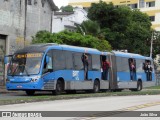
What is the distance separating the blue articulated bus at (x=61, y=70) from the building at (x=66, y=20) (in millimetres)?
24564

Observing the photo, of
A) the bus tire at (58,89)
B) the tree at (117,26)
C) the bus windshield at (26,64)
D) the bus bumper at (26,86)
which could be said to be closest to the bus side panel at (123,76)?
the bus tire at (58,89)

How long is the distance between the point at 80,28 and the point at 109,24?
14.0m

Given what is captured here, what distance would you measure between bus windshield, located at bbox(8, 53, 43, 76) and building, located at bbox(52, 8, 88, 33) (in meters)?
31.6

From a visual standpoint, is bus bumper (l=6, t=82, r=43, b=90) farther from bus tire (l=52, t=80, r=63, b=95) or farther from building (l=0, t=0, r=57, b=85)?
building (l=0, t=0, r=57, b=85)

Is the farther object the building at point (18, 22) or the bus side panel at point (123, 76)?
the building at point (18, 22)

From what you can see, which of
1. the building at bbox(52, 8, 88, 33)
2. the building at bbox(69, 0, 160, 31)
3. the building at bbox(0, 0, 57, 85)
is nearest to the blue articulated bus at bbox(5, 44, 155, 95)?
the building at bbox(0, 0, 57, 85)

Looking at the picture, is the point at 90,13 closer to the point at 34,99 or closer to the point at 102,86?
the point at 102,86

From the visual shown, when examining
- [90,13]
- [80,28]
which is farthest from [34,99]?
[90,13]

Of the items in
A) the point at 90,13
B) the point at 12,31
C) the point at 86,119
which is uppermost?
the point at 90,13

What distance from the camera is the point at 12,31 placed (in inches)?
1533

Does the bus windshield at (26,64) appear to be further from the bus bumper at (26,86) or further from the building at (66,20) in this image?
the building at (66,20)

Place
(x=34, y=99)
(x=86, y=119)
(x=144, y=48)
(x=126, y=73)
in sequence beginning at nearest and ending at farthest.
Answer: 1. (x=86, y=119)
2. (x=34, y=99)
3. (x=126, y=73)
4. (x=144, y=48)

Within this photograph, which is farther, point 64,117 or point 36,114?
point 36,114

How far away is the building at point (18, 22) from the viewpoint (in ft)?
125
